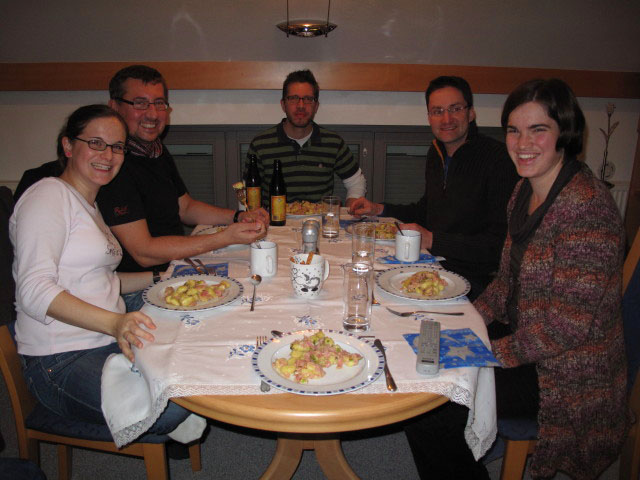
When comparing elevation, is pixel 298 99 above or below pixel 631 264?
above

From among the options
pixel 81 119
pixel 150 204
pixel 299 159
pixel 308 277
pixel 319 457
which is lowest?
pixel 319 457

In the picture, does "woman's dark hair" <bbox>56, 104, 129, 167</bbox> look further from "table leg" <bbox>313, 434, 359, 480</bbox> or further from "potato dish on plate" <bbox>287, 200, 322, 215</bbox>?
"table leg" <bbox>313, 434, 359, 480</bbox>

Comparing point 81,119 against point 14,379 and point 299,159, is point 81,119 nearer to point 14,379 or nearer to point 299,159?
point 14,379

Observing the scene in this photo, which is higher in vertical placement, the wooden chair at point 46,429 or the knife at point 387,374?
the knife at point 387,374

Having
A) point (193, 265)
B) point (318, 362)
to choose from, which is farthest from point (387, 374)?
point (193, 265)

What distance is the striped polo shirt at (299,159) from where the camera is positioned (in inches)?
116

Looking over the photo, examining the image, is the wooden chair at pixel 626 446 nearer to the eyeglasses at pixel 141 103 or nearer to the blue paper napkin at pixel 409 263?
the blue paper napkin at pixel 409 263

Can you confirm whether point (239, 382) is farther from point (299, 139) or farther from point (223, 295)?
point (299, 139)

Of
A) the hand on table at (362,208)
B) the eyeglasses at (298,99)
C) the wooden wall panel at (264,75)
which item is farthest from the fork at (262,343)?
the wooden wall panel at (264,75)

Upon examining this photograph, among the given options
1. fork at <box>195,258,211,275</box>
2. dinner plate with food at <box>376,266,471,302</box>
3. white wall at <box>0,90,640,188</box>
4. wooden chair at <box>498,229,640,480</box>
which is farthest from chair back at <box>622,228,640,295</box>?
white wall at <box>0,90,640,188</box>

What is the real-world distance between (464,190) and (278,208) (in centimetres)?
84

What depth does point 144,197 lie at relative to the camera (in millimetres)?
1919

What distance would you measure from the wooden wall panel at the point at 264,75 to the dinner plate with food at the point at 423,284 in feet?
7.15

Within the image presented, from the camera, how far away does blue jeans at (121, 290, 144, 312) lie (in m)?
1.78
